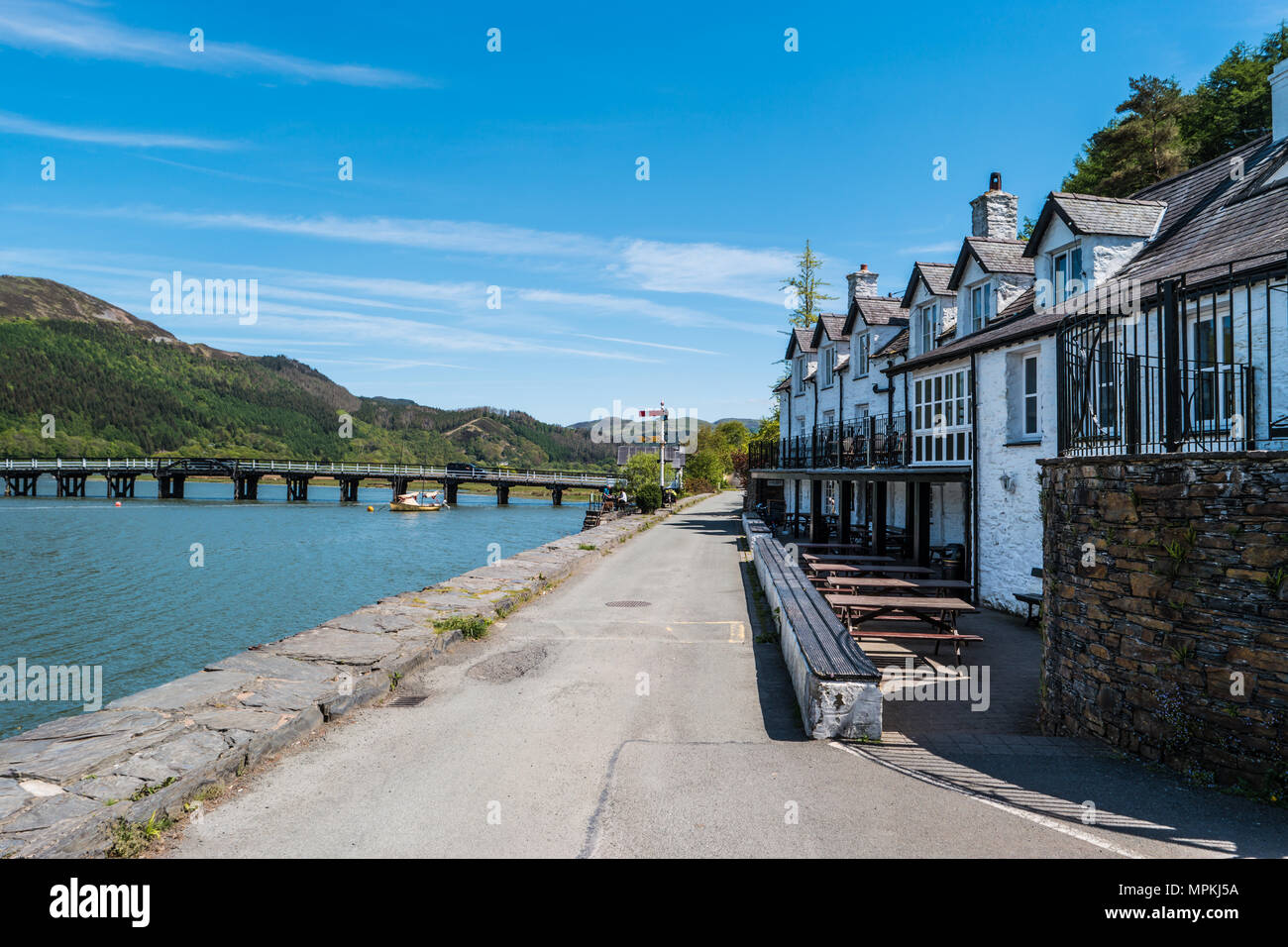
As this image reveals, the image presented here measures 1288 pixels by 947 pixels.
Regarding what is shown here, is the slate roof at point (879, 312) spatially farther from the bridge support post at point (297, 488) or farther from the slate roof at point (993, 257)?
the bridge support post at point (297, 488)

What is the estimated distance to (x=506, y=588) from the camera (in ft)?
44.8

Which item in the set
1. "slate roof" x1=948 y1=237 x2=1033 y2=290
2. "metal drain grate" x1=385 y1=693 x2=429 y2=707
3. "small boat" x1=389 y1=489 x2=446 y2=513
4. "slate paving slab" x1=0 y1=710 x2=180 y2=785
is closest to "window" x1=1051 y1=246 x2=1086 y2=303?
"slate roof" x1=948 y1=237 x2=1033 y2=290

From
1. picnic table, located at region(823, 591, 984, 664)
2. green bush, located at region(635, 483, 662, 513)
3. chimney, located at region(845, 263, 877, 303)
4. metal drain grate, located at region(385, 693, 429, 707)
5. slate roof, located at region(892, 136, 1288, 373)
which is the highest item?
chimney, located at region(845, 263, 877, 303)

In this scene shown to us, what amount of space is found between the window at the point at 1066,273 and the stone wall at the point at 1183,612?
9048 millimetres

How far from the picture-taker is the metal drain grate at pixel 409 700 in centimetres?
758

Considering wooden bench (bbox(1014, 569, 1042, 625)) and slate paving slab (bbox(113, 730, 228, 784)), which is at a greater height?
slate paving slab (bbox(113, 730, 228, 784))

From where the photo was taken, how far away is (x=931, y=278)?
66.0 feet

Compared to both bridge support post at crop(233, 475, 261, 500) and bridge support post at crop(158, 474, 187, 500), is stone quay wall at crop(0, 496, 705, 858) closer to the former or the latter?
bridge support post at crop(233, 475, 261, 500)

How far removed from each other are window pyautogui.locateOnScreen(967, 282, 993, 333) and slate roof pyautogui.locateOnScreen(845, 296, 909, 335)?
5.81 meters

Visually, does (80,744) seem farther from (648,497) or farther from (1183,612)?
(648,497)

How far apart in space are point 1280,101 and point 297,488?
96.9 meters

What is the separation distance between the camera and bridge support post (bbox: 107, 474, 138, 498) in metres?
84.1
